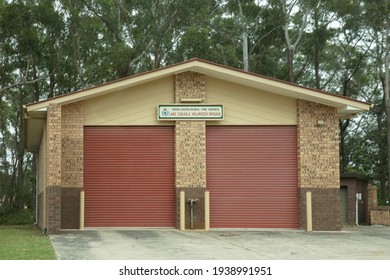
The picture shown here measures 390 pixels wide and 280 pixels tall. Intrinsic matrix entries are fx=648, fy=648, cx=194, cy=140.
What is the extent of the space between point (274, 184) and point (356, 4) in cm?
2310

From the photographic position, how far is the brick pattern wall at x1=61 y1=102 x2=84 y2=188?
2083 centimetres

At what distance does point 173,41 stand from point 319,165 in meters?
22.1

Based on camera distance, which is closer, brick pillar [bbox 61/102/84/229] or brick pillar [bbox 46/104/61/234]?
brick pillar [bbox 46/104/61/234]

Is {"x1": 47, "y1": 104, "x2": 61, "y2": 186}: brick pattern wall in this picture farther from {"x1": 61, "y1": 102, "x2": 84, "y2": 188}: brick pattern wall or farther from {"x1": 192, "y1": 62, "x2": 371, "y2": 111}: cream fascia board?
{"x1": 192, "y1": 62, "x2": 371, "y2": 111}: cream fascia board

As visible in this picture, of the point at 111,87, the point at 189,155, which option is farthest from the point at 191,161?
the point at 111,87

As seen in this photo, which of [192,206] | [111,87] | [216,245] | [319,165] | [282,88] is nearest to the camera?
[216,245]

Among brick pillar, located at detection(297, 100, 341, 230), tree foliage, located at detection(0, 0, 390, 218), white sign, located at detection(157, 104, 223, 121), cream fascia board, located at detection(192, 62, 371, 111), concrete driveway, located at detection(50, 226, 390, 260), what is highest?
tree foliage, located at detection(0, 0, 390, 218)

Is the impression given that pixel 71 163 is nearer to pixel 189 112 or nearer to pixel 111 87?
pixel 111 87

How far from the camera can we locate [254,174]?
2167 cm

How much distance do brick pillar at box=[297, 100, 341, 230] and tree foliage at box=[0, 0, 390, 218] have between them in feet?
60.9

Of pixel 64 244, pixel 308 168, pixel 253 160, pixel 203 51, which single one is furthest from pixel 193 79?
pixel 203 51

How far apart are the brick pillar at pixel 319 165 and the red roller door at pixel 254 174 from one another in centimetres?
35

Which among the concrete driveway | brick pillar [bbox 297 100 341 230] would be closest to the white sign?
brick pillar [bbox 297 100 341 230]

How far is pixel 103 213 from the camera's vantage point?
21328mm
